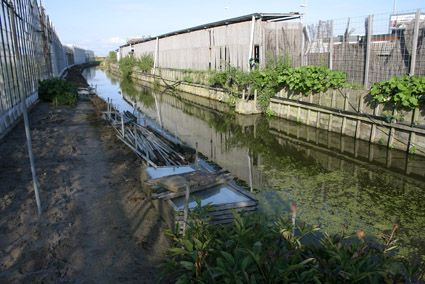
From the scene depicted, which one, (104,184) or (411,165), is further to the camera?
(411,165)

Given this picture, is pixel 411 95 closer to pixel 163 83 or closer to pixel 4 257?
pixel 4 257

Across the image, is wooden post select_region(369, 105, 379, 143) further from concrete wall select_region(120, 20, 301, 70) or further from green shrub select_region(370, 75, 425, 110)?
concrete wall select_region(120, 20, 301, 70)

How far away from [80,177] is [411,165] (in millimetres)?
10859

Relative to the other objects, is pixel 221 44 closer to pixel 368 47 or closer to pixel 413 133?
pixel 368 47

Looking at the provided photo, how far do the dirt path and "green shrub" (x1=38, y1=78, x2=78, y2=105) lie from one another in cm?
1200

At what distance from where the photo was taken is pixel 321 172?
12.4 metres

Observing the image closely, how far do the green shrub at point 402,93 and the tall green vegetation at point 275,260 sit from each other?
34.3 ft

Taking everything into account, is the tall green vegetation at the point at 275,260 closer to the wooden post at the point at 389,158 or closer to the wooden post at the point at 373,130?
the wooden post at the point at 389,158

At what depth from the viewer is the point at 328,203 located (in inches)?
378

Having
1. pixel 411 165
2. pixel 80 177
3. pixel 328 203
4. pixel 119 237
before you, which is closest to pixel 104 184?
pixel 80 177

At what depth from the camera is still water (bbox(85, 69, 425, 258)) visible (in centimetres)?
870

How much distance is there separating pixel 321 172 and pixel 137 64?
47.8 meters

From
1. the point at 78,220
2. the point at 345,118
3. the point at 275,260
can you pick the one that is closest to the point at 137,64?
the point at 345,118

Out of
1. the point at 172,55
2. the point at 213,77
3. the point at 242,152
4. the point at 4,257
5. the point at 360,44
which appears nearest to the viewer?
the point at 4,257
